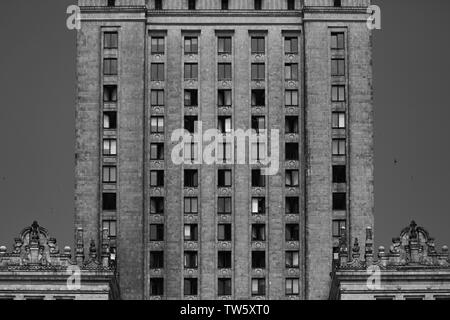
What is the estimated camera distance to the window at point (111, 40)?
159 m

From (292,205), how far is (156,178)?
11.4 m

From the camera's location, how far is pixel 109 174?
157500 millimetres

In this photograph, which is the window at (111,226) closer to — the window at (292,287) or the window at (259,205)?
the window at (259,205)

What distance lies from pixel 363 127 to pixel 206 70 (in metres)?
13.8

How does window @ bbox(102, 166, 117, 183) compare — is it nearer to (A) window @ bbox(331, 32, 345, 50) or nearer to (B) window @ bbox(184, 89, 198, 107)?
(B) window @ bbox(184, 89, 198, 107)

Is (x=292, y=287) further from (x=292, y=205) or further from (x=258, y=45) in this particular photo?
(x=258, y=45)

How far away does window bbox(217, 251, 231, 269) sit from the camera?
157000 mm

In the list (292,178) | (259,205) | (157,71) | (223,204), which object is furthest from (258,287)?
(157,71)

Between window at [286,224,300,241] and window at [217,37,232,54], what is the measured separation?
1545 cm

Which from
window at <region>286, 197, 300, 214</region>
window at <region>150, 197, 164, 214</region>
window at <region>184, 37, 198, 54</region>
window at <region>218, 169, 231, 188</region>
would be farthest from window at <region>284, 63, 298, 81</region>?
window at <region>150, 197, 164, 214</region>

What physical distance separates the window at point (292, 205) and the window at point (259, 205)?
1.97 meters

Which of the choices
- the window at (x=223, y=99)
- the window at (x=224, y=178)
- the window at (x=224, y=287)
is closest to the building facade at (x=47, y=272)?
the window at (x=224, y=287)

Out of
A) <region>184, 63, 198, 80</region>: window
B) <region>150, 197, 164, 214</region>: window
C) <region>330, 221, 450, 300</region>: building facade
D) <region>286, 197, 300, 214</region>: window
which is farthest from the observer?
<region>184, 63, 198, 80</region>: window
